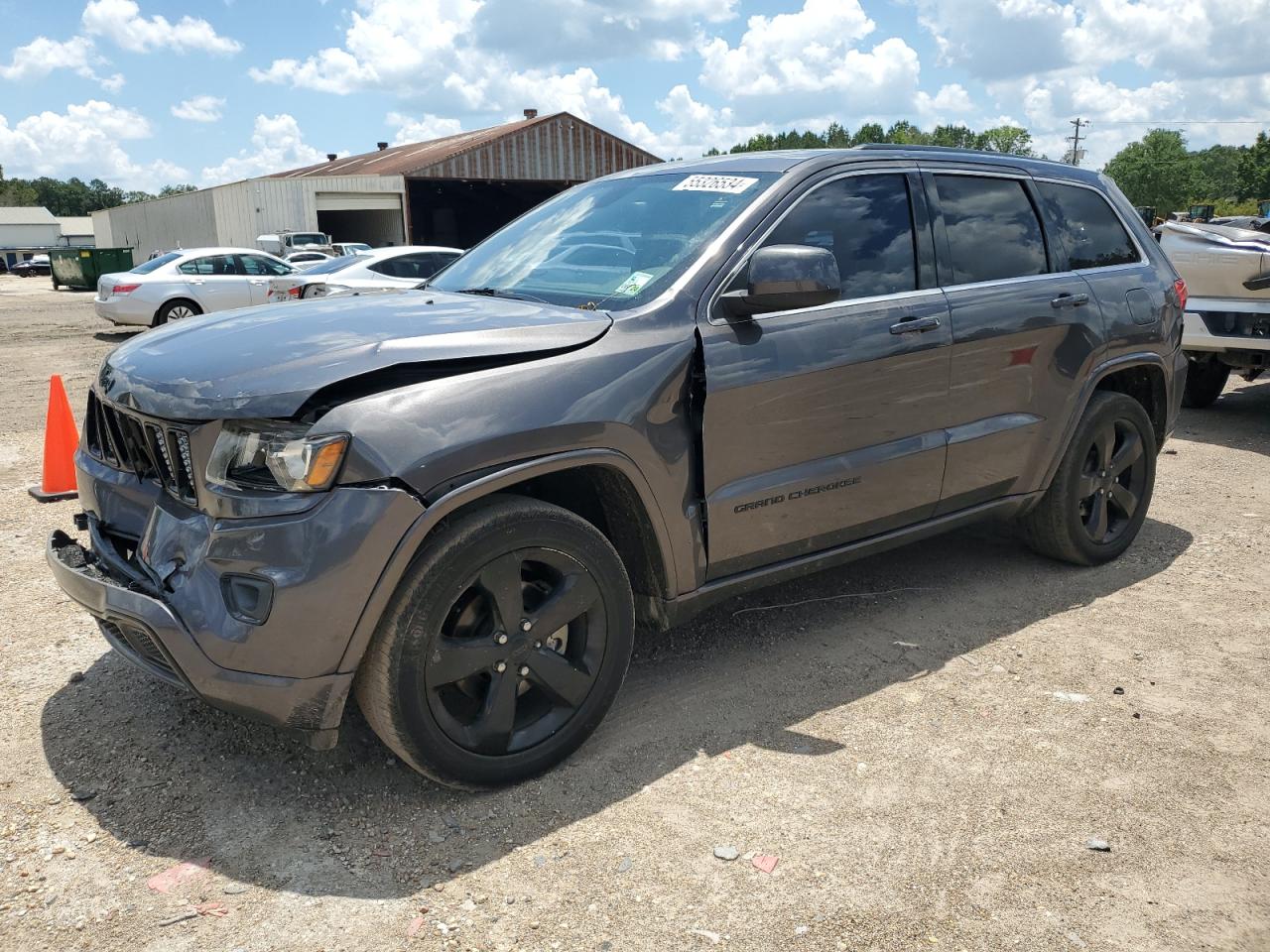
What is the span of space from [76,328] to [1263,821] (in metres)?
22.4

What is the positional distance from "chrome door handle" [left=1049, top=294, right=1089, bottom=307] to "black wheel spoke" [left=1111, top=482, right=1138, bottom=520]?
1047 millimetres

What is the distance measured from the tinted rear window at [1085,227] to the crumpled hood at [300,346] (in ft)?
8.60

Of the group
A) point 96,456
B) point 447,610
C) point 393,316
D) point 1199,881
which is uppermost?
point 393,316

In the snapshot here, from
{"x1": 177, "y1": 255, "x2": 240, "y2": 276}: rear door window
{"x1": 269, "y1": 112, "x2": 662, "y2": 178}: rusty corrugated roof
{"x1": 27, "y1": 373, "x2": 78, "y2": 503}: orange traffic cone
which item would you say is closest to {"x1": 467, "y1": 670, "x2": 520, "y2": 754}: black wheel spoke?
{"x1": 27, "y1": 373, "x2": 78, "y2": 503}: orange traffic cone

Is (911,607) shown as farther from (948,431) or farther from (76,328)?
(76,328)

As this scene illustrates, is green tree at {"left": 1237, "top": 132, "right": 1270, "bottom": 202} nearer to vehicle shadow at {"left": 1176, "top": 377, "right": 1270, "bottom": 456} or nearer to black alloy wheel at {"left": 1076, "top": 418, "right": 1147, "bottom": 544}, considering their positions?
vehicle shadow at {"left": 1176, "top": 377, "right": 1270, "bottom": 456}

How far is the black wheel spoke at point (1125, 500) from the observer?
5.12 m

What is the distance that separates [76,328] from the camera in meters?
20.7

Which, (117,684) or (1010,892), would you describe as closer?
(1010,892)

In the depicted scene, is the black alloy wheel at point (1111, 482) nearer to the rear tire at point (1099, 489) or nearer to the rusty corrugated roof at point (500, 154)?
the rear tire at point (1099, 489)

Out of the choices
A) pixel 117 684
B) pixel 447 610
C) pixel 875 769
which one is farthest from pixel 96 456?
pixel 875 769

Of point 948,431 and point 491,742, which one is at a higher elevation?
point 948,431

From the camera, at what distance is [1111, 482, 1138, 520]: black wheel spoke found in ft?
16.8

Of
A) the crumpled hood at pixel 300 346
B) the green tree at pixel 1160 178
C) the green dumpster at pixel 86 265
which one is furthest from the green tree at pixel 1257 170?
the crumpled hood at pixel 300 346
